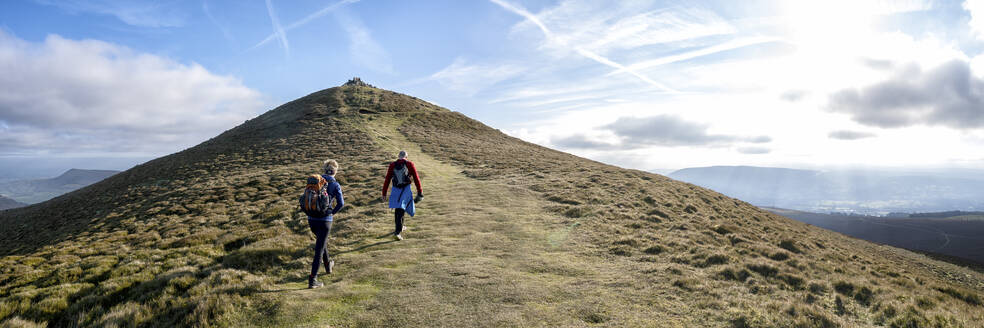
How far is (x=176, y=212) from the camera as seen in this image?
1856cm

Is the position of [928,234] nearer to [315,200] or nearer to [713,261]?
[713,261]

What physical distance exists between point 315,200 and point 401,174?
12.6ft

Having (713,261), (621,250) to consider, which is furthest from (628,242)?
(713,261)

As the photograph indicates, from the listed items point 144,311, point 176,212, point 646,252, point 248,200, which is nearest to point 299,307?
point 144,311

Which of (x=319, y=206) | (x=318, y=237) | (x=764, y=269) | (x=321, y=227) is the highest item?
(x=319, y=206)

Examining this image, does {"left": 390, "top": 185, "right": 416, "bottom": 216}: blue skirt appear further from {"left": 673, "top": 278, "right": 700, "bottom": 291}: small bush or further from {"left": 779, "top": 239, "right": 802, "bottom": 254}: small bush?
{"left": 779, "top": 239, "right": 802, "bottom": 254}: small bush

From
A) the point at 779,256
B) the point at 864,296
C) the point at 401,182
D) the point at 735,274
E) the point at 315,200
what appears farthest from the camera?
the point at 779,256

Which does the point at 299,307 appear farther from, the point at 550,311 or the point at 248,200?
the point at 248,200

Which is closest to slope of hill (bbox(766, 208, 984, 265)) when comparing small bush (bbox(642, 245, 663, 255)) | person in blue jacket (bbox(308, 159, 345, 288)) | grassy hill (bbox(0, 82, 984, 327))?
grassy hill (bbox(0, 82, 984, 327))

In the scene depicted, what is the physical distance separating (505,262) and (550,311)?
293 centimetres

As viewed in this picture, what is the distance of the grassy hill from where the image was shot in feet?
22.7

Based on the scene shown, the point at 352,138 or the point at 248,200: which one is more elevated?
the point at 352,138

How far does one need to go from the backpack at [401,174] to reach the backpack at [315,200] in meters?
3.50

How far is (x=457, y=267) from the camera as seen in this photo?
903 centimetres
